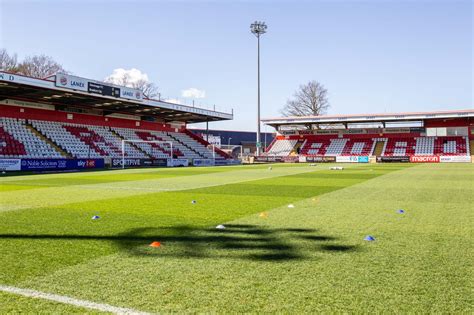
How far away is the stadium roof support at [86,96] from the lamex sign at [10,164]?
5.60m

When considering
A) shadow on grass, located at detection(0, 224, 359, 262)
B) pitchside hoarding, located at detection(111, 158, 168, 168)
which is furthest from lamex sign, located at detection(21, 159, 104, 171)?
shadow on grass, located at detection(0, 224, 359, 262)

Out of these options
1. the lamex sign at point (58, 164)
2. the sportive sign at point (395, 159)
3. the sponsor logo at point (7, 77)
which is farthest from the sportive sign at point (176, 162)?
the sportive sign at point (395, 159)

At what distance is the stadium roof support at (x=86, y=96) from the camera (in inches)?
1160

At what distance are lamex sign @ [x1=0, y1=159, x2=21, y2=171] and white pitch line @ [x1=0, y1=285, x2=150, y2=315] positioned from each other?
84.0ft

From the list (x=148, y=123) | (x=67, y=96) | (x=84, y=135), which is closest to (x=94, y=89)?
(x=67, y=96)

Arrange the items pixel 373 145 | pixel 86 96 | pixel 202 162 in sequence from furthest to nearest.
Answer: pixel 373 145
pixel 202 162
pixel 86 96

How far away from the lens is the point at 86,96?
113ft

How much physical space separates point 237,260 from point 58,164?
2785 centimetres

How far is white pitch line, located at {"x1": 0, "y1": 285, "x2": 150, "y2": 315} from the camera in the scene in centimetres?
325

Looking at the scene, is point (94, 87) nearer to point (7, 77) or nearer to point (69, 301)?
point (7, 77)

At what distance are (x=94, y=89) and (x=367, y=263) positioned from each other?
1265 inches

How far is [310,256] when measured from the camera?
4926mm

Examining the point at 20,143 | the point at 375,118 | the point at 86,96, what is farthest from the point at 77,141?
the point at 375,118

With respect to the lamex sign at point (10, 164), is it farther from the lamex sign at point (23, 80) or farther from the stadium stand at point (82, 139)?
the lamex sign at point (23, 80)
